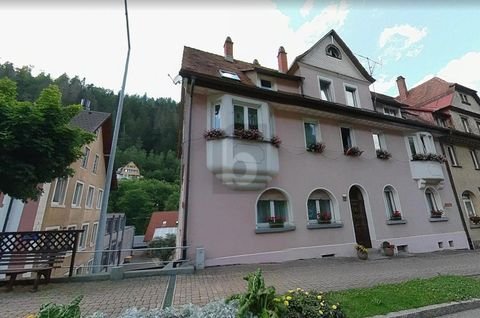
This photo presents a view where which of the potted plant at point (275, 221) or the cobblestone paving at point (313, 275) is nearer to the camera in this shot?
the cobblestone paving at point (313, 275)

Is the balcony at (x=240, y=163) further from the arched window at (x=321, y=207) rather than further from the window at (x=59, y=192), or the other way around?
the window at (x=59, y=192)

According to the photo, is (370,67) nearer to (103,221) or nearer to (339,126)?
(339,126)

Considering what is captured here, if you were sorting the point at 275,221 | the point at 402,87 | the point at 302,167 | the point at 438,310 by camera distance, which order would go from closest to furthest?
the point at 438,310
the point at 275,221
the point at 302,167
the point at 402,87

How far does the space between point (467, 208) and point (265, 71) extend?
1640 centimetres

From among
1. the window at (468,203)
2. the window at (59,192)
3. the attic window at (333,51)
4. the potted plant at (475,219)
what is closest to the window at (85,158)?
the window at (59,192)

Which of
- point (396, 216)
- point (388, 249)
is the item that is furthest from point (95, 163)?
point (396, 216)

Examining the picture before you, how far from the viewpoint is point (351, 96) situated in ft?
48.5

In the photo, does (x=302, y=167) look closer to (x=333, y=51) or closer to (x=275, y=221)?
(x=275, y=221)

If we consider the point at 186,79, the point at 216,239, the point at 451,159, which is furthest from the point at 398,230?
the point at 186,79

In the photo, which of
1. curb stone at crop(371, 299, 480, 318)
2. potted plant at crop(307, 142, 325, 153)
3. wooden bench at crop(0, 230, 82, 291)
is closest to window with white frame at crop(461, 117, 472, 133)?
potted plant at crop(307, 142, 325, 153)

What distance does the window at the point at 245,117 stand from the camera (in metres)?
10.0

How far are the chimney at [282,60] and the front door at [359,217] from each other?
8733 millimetres

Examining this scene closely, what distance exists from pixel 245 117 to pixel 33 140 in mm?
7182

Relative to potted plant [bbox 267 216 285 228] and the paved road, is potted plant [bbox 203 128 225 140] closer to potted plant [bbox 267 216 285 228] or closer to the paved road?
potted plant [bbox 267 216 285 228]
